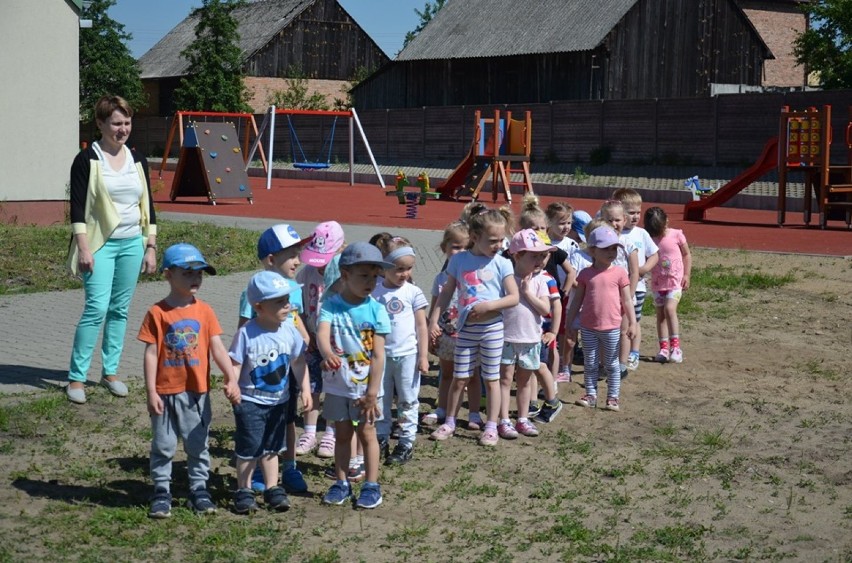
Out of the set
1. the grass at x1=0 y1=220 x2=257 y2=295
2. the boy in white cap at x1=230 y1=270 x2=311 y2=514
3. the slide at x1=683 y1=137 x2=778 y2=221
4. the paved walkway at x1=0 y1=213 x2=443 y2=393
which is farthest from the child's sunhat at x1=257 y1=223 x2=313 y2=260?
the slide at x1=683 y1=137 x2=778 y2=221

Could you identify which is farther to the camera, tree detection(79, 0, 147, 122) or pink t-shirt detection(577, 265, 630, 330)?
tree detection(79, 0, 147, 122)

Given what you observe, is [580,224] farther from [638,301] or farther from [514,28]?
[514,28]

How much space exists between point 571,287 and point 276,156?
44.8 metres

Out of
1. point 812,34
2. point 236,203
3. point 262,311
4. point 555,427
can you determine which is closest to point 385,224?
point 236,203

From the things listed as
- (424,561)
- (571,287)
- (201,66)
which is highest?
(201,66)

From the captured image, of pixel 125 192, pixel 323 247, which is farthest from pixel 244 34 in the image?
pixel 323 247

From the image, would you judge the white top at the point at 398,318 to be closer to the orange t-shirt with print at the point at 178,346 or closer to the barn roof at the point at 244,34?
the orange t-shirt with print at the point at 178,346

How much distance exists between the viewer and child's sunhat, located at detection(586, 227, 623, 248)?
8.07 metres

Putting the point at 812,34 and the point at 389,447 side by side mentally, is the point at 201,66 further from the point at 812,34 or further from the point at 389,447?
the point at 389,447

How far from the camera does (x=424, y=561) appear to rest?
5098mm

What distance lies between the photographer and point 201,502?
564 cm

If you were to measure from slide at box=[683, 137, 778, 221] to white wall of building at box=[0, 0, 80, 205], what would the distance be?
13064 millimetres

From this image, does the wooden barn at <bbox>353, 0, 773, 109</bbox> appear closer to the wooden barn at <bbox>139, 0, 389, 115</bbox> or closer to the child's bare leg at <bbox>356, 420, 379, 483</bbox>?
the wooden barn at <bbox>139, 0, 389, 115</bbox>

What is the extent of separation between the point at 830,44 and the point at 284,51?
31.8m
